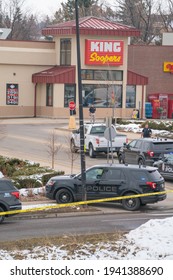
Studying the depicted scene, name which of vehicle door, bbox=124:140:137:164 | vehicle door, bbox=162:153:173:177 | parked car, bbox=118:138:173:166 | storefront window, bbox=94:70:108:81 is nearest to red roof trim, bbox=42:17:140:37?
storefront window, bbox=94:70:108:81

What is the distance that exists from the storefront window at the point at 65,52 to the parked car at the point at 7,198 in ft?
125

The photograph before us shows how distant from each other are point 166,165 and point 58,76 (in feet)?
90.8

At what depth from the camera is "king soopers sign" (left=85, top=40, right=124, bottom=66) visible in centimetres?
6122

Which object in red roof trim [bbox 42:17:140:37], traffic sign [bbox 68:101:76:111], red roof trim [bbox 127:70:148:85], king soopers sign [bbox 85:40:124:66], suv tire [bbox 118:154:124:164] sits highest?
red roof trim [bbox 42:17:140:37]

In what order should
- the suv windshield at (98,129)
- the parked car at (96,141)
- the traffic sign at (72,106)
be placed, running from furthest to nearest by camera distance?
the traffic sign at (72,106), the suv windshield at (98,129), the parked car at (96,141)

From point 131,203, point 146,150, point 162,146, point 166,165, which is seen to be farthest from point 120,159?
point 131,203

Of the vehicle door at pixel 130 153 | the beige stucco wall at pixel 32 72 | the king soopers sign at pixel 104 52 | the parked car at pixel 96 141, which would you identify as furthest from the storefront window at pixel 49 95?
the vehicle door at pixel 130 153

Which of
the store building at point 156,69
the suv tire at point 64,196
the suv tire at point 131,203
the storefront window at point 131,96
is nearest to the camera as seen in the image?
the suv tire at point 131,203

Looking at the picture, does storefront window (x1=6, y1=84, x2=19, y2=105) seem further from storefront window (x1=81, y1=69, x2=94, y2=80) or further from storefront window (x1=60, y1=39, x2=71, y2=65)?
storefront window (x1=81, y1=69, x2=94, y2=80)

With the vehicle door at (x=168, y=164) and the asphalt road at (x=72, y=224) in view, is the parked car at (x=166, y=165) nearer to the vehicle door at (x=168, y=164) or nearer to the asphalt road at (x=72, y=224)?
the vehicle door at (x=168, y=164)

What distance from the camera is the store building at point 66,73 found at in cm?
6116

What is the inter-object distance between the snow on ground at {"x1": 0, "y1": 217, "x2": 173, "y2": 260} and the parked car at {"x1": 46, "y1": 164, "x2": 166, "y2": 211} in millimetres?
8391

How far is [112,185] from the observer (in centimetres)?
2819

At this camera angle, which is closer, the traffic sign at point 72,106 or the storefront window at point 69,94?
the traffic sign at point 72,106
